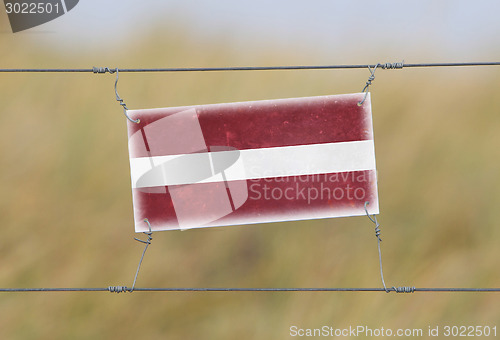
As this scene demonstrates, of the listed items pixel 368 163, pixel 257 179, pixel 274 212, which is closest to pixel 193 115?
pixel 257 179

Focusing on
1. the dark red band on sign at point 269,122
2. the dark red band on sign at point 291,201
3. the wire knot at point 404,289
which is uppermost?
the dark red band on sign at point 269,122

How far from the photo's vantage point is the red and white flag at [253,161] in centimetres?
198

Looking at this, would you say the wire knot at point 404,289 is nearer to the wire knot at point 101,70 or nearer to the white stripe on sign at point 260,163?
the white stripe on sign at point 260,163

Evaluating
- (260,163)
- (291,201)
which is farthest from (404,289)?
(260,163)

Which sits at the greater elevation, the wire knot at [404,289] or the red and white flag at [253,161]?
the red and white flag at [253,161]

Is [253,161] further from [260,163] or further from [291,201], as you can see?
[291,201]

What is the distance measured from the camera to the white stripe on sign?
198 cm

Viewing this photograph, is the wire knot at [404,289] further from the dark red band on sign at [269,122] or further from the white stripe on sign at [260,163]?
the dark red band on sign at [269,122]

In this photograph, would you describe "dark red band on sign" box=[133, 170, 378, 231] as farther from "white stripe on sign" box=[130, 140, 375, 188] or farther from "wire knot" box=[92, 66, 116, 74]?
"wire knot" box=[92, 66, 116, 74]

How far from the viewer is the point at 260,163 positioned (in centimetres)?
199

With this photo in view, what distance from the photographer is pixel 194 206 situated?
199 cm

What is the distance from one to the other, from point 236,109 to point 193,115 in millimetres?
152

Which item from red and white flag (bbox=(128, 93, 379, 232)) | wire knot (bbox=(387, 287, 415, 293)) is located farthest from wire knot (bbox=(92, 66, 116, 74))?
wire knot (bbox=(387, 287, 415, 293))

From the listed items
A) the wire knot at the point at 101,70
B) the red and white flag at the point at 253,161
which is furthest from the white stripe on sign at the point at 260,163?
the wire knot at the point at 101,70
